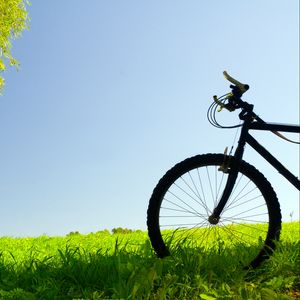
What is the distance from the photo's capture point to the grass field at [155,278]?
3975 millimetres

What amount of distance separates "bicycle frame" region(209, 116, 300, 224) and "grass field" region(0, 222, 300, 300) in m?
0.51

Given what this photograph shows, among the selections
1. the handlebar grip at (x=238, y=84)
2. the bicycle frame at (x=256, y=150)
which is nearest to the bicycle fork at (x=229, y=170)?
the bicycle frame at (x=256, y=150)

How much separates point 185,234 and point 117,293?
1668 mm

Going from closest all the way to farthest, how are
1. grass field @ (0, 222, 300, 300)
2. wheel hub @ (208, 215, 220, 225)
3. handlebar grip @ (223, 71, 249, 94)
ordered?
grass field @ (0, 222, 300, 300) → wheel hub @ (208, 215, 220, 225) → handlebar grip @ (223, 71, 249, 94)

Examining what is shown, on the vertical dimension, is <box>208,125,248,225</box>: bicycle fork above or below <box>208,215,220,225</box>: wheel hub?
above

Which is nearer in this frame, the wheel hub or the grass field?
the grass field

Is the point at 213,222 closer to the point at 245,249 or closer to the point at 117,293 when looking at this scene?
the point at 245,249

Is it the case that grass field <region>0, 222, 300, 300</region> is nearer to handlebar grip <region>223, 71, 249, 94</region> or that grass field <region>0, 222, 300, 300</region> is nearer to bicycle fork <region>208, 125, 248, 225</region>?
bicycle fork <region>208, 125, 248, 225</region>

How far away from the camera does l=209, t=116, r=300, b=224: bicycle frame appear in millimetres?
5043

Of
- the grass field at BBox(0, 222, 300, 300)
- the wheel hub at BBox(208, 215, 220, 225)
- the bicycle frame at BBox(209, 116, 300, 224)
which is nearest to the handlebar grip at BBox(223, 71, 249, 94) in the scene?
the bicycle frame at BBox(209, 116, 300, 224)

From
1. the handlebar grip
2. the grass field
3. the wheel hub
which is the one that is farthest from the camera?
the handlebar grip

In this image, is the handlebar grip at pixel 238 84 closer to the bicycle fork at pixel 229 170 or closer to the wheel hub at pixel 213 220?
the bicycle fork at pixel 229 170

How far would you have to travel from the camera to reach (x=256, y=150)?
5.26m

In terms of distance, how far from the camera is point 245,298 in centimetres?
402
